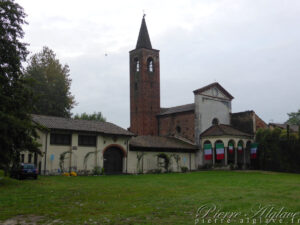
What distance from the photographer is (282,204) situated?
10508mm

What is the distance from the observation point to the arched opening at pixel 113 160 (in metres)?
34.9

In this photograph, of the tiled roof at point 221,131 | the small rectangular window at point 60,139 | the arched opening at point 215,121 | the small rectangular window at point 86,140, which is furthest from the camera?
the arched opening at point 215,121

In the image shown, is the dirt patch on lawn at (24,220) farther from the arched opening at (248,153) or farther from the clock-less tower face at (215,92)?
the clock-less tower face at (215,92)

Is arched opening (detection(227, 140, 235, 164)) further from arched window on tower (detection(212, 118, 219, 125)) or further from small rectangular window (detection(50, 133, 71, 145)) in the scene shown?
small rectangular window (detection(50, 133, 71, 145))

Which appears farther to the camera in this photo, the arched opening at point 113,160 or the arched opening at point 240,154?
the arched opening at point 240,154

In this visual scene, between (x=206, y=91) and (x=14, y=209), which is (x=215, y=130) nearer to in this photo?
(x=206, y=91)

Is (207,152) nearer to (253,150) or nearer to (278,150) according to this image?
(253,150)

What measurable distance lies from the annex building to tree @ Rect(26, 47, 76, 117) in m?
9.39

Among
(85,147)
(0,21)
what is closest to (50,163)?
(85,147)

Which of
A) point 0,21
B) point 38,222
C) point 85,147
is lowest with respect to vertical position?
point 38,222

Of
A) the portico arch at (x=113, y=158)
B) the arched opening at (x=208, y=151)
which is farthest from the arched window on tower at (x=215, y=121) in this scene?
the portico arch at (x=113, y=158)

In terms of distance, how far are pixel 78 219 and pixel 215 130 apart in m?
34.7

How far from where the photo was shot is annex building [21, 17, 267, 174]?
3222 centimetres

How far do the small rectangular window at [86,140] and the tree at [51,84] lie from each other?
13156 mm
